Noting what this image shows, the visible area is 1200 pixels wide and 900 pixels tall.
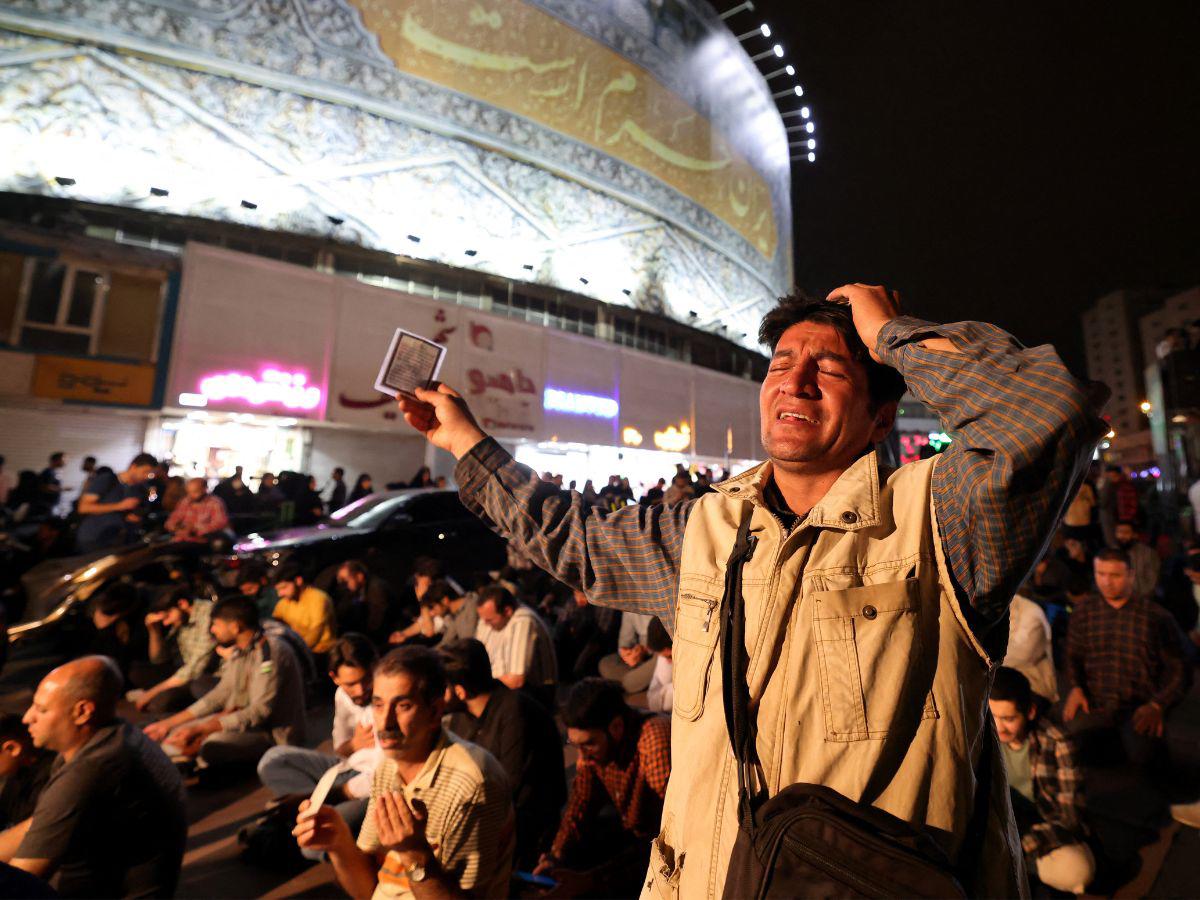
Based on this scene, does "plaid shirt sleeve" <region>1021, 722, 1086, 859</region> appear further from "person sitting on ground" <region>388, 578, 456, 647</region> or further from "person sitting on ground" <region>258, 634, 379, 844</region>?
"person sitting on ground" <region>388, 578, 456, 647</region>

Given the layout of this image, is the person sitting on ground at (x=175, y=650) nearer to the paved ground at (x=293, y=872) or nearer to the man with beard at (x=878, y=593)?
the paved ground at (x=293, y=872)

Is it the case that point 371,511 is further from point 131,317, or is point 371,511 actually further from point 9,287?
point 9,287

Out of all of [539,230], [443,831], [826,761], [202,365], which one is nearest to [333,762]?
[443,831]

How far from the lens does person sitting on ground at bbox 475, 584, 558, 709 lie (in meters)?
5.26

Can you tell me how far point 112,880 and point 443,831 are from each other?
168 centimetres

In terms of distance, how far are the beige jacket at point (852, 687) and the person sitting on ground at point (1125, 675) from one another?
4.90 metres

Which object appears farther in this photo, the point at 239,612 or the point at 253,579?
Answer: the point at 253,579

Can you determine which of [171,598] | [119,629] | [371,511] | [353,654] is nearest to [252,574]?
[171,598]

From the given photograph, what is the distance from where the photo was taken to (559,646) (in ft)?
24.8

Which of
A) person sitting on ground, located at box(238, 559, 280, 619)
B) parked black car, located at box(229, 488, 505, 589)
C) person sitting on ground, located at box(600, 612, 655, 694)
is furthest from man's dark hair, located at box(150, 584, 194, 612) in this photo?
person sitting on ground, located at box(600, 612, 655, 694)

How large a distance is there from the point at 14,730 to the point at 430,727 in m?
2.43

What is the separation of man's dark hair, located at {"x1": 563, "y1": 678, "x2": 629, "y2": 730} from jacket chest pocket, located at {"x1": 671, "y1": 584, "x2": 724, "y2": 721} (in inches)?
92.0

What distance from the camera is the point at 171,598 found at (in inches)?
257

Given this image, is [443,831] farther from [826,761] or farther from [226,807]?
[226,807]
